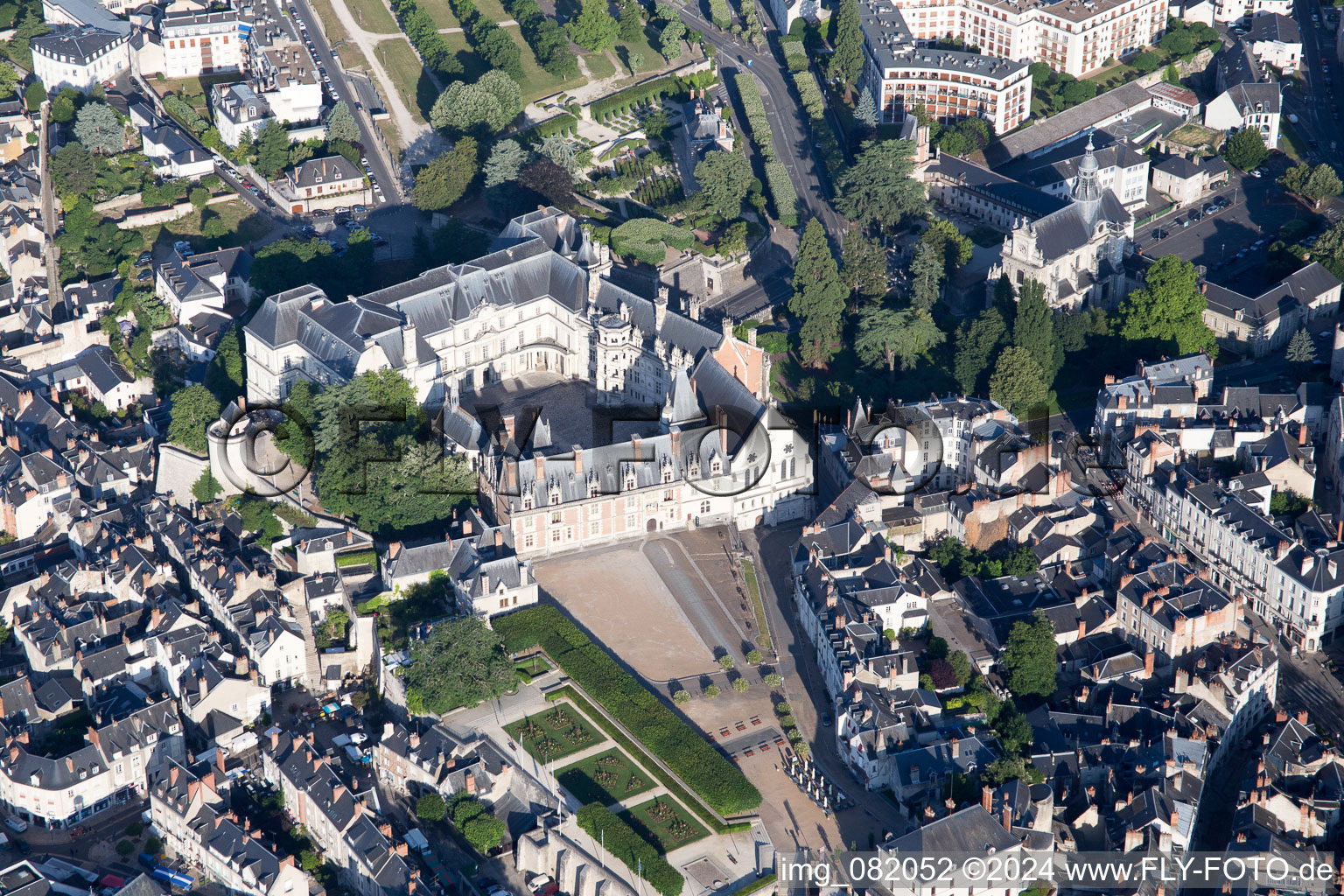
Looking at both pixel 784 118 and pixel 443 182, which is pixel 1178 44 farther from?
pixel 443 182

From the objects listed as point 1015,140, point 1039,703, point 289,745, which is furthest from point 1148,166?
point 289,745

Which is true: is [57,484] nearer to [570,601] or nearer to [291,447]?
[291,447]

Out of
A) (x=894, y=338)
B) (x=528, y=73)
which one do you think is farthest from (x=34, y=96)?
(x=894, y=338)

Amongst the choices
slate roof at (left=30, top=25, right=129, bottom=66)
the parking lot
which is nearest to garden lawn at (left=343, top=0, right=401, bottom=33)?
slate roof at (left=30, top=25, right=129, bottom=66)

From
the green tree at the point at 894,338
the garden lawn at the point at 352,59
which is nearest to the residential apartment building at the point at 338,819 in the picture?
the green tree at the point at 894,338

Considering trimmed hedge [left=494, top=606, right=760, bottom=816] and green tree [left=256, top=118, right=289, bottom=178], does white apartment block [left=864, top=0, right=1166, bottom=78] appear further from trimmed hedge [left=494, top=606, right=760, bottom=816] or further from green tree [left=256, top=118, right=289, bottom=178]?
trimmed hedge [left=494, top=606, right=760, bottom=816]
